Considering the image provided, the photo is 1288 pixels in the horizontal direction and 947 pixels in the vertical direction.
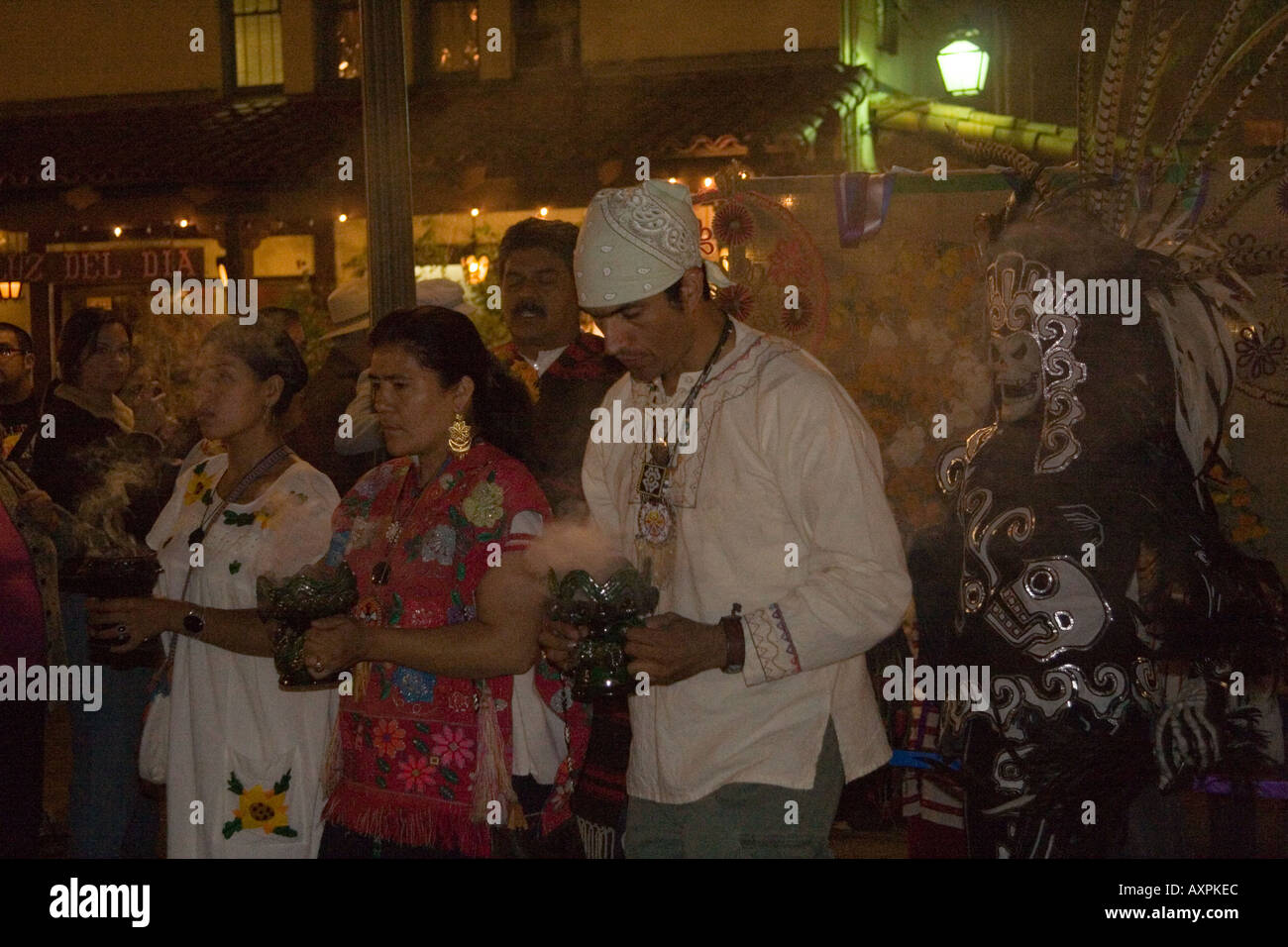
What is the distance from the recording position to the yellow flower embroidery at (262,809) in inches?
136

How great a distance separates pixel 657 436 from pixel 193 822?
4.86 ft

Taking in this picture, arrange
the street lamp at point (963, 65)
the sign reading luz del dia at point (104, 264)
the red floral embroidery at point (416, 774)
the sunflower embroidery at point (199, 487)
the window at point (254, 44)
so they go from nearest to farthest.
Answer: the red floral embroidery at point (416, 774), the sunflower embroidery at point (199, 487), the street lamp at point (963, 65), the sign reading luz del dia at point (104, 264), the window at point (254, 44)

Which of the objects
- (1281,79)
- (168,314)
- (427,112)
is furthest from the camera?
(427,112)

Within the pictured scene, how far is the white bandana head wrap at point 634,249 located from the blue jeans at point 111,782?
2.79 m

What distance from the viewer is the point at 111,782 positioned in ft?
16.3

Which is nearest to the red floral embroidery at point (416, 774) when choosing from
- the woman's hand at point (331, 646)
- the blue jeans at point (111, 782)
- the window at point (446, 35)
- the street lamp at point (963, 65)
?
the woman's hand at point (331, 646)

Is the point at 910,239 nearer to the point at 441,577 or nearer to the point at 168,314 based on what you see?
the point at 441,577

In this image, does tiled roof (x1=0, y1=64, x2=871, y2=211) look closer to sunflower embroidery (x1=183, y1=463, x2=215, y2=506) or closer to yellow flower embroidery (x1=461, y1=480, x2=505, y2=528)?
sunflower embroidery (x1=183, y1=463, x2=215, y2=506)

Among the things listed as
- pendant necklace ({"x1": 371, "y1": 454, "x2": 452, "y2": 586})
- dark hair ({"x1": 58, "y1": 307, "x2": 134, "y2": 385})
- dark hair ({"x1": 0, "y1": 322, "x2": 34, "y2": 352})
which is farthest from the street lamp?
pendant necklace ({"x1": 371, "y1": 454, "x2": 452, "y2": 586})

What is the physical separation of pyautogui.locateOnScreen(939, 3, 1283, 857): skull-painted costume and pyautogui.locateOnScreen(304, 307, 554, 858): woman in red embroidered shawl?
1008 mm

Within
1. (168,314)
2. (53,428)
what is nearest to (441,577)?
(53,428)

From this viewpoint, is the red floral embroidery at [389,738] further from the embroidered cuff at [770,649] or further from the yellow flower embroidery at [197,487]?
the yellow flower embroidery at [197,487]

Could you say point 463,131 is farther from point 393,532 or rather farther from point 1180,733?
point 1180,733

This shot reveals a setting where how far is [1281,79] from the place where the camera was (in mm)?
11117
